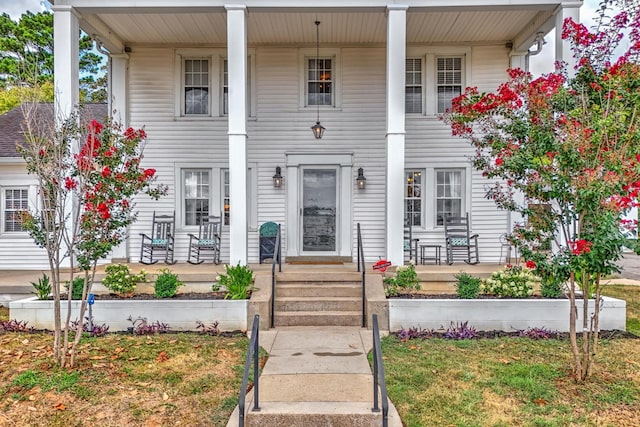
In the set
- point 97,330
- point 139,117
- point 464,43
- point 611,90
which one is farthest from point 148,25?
point 611,90

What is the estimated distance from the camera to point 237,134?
7.32 m

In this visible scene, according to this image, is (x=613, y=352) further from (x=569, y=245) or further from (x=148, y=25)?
(x=148, y=25)

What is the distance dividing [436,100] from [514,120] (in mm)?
5151

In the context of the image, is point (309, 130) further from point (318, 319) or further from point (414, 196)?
point (318, 319)

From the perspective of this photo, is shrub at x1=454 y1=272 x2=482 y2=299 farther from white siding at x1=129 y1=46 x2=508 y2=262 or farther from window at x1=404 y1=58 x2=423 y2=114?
window at x1=404 y1=58 x2=423 y2=114

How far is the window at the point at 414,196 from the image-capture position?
984 centimetres

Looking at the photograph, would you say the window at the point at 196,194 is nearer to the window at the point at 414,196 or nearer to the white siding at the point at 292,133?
the white siding at the point at 292,133

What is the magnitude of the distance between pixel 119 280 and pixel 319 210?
459 cm

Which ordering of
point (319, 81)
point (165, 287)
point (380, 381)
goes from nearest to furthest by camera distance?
point (380, 381), point (165, 287), point (319, 81)

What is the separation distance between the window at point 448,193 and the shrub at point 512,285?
349 centimetres

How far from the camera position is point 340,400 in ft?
12.4

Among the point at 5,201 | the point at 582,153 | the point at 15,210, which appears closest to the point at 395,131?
the point at 582,153

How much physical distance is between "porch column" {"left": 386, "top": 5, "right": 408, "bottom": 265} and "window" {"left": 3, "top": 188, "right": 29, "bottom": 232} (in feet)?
29.4

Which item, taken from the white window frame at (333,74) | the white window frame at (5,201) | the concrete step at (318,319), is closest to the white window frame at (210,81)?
the white window frame at (333,74)
